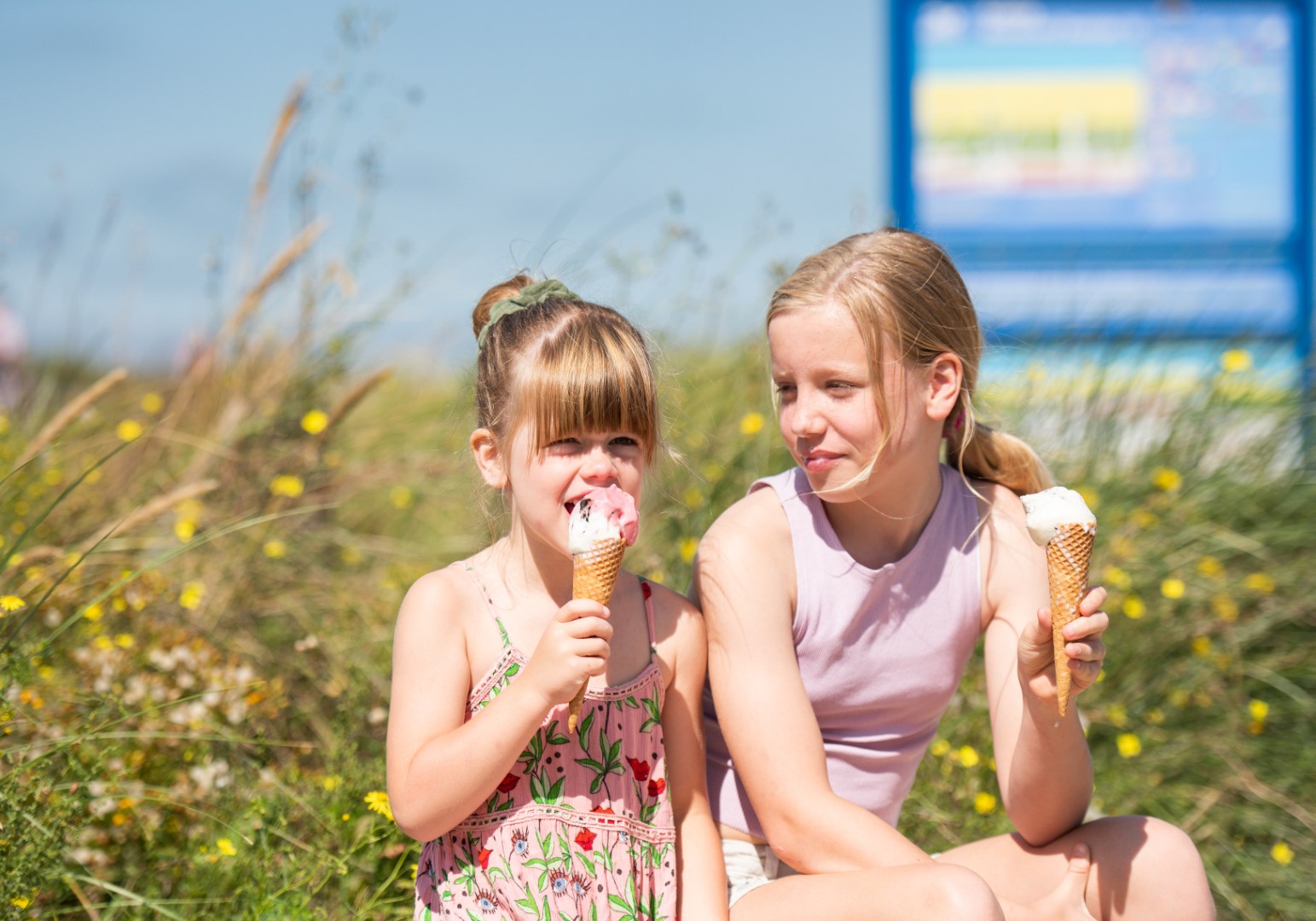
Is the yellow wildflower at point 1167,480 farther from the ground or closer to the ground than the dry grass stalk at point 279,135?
closer to the ground

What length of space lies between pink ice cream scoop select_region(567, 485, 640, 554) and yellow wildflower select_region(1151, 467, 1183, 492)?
2654 mm

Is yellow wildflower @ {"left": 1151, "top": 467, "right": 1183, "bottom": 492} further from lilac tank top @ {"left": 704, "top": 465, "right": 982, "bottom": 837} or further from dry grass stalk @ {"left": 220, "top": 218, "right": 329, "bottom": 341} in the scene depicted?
dry grass stalk @ {"left": 220, "top": 218, "right": 329, "bottom": 341}

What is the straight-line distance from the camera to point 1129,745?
3.34 metres

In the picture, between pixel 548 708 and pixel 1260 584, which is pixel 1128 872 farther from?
pixel 1260 584

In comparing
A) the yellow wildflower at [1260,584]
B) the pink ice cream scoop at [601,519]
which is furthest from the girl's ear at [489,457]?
the yellow wildflower at [1260,584]

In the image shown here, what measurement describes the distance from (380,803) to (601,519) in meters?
0.78

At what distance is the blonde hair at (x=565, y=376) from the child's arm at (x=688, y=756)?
326 millimetres

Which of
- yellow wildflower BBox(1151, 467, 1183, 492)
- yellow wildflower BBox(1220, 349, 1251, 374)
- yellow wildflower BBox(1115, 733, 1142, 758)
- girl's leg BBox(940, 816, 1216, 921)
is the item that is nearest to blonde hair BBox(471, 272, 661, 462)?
girl's leg BBox(940, 816, 1216, 921)

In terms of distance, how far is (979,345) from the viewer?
7.79 ft

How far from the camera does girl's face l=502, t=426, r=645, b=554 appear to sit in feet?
6.65

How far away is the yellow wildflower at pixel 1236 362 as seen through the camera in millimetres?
4371

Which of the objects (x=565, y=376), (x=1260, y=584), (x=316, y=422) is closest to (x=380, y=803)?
(x=565, y=376)

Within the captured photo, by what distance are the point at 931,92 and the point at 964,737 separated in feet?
13.7

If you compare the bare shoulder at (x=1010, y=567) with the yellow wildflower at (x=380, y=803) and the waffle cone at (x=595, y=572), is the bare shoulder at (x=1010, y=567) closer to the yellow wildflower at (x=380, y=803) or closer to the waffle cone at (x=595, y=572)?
the waffle cone at (x=595, y=572)
